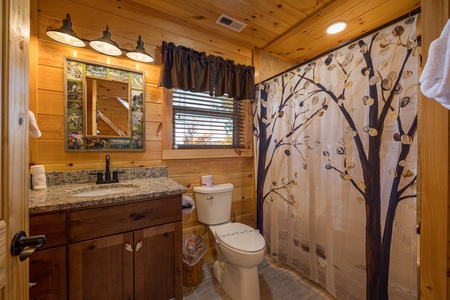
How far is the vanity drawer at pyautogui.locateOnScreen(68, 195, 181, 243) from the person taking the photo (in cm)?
106

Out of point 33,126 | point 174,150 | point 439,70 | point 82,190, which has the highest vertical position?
point 439,70

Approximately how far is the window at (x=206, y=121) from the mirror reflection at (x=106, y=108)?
442mm

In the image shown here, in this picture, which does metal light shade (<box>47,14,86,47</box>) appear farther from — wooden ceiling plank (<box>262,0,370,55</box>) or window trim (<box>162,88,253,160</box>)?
wooden ceiling plank (<box>262,0,370,55</box>)

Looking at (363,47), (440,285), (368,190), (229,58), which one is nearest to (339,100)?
(363,47)

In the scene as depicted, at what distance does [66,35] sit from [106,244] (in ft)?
4.75

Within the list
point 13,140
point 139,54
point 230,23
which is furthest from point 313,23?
point 13,140

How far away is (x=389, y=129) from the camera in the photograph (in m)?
1.14

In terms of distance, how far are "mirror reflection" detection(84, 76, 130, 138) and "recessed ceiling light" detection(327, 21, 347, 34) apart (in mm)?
2073

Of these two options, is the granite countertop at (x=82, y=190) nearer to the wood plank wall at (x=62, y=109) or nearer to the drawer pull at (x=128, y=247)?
the wood plank wall at (x=62, y=109)

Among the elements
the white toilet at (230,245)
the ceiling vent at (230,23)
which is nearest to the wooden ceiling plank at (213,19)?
the ceiling vent at (230,23)

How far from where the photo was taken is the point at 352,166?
132 cm

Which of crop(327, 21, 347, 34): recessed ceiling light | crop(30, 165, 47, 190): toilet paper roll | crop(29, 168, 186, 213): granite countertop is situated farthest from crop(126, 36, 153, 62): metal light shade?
crop(327, 21, 347, 34): recessed ceiling light

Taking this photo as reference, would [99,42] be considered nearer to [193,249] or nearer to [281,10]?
[281,10]

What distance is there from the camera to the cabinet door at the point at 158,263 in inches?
48.0
